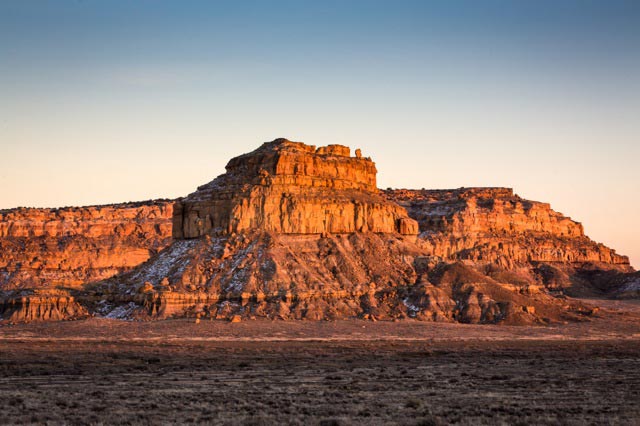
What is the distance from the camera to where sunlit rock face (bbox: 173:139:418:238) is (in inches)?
3000

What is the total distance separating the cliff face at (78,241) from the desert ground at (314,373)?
2786 inches

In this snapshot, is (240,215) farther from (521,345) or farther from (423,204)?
(423,204)

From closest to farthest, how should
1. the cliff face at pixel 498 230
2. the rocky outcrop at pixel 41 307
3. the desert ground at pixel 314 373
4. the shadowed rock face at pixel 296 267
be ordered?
the desert ground at pixel 314 373 → the rocky outcrop at pixel 41 307 → the shadowed rock face at pixel 296 267 → the cliff face at pixel 498 230

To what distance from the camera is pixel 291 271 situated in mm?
72188

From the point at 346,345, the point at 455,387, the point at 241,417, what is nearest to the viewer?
the point at 241,417

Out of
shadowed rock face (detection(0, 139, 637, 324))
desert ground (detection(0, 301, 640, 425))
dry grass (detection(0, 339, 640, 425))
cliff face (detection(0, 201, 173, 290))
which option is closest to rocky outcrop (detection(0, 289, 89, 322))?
shadowed rock face (detection(0, 139, 637, 324))

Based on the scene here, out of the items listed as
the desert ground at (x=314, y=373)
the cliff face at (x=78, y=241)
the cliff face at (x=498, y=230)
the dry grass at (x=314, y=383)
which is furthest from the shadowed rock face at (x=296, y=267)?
the cliff face at (x=78, y=241)

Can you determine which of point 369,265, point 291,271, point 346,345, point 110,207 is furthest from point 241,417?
point 110,207

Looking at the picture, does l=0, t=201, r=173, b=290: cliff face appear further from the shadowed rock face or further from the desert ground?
the desert ground

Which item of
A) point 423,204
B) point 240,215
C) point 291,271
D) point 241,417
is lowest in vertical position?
point 241,417

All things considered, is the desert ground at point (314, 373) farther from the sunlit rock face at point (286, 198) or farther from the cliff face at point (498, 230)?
the cliff face at point (498, 230)

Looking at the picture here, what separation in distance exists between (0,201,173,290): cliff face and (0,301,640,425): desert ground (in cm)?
7076

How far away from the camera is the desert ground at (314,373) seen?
2648 cm

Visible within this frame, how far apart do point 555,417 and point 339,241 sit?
175 feet
